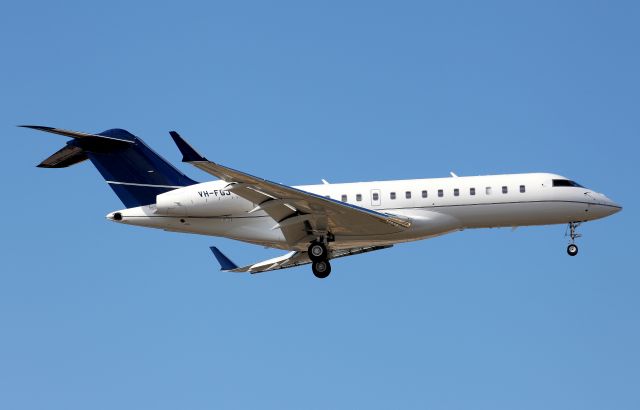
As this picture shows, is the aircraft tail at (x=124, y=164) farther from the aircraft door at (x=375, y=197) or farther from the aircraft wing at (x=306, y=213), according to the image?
the aircraft door at (x=375, y=197)

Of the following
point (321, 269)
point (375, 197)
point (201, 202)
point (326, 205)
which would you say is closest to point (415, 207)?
point (375, 197)

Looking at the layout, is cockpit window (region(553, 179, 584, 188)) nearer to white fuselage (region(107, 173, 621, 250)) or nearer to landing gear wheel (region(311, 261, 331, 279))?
white fuselage (region(107, 173, 621, 250))

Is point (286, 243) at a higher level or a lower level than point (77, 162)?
lower

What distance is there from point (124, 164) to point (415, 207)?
28.5ft

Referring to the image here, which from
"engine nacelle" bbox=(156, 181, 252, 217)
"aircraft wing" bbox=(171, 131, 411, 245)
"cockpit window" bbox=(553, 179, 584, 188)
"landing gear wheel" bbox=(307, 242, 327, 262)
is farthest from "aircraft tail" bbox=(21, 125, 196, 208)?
"cockpit window" bbox=(553, 179, 584, 188)

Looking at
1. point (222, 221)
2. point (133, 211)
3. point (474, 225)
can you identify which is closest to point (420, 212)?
point (474, 225)

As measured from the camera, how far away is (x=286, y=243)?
32031 mm

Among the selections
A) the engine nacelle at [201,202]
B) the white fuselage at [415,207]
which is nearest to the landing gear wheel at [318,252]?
the white fuselage at [415,207]

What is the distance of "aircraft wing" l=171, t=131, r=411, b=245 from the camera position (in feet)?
95.8

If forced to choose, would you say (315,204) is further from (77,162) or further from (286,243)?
(77,162)

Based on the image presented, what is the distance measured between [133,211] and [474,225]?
32.4ft

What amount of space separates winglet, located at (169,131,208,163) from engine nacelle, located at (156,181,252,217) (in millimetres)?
4497

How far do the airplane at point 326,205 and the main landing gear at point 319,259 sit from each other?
0.09 feet

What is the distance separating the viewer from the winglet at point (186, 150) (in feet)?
87.6
